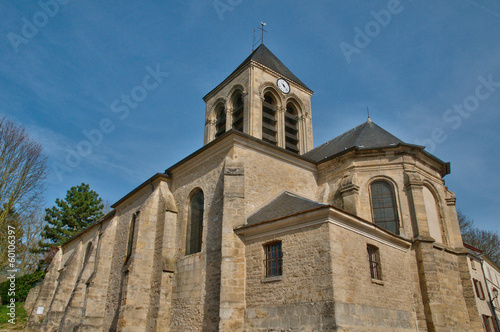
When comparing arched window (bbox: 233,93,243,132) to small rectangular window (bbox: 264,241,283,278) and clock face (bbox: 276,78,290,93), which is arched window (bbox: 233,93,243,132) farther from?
small rectangular window (bbox: 264,241,283,278)

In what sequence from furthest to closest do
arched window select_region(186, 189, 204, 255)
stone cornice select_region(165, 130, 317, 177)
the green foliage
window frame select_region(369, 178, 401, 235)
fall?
1. the green foliage
2. window frame select_region(369, 178, 401, 235)
3. arched window select_region(186, 189, 204, 255)
4. stone cornice select_region(165, 130, 317, 177)

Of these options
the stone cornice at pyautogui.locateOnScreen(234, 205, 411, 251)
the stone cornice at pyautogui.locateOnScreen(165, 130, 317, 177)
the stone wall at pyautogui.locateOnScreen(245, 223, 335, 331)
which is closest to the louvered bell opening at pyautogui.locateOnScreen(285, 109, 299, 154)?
the stone cornice at pyautogui.locateOnScreen(165, 130, 317, 177)

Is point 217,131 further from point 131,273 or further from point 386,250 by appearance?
point 386,250

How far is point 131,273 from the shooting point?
1254 centimetres

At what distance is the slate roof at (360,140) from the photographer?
1420cm

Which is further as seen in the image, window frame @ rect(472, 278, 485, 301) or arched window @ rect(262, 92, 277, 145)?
arched window @ rect(262, 92, 277, 145)

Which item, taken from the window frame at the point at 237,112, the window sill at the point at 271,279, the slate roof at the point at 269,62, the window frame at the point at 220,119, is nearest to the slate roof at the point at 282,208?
the window sill at the point at 271,279

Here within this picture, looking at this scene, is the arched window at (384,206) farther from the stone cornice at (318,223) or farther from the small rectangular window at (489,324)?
the small rectangular window at (489,324)

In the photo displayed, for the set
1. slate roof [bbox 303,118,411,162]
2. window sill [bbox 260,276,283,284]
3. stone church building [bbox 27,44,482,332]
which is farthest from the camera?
slate roof [bbox 303,118,411,162]

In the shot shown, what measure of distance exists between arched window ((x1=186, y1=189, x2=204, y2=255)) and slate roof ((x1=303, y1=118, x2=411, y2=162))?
5.54 meters

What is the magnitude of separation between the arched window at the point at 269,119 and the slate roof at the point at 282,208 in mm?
7213

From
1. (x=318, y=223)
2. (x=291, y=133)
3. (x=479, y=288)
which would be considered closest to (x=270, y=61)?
(x=291, y=133)

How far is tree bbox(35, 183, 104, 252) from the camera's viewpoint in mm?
28842

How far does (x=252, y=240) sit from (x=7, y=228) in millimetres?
10625
